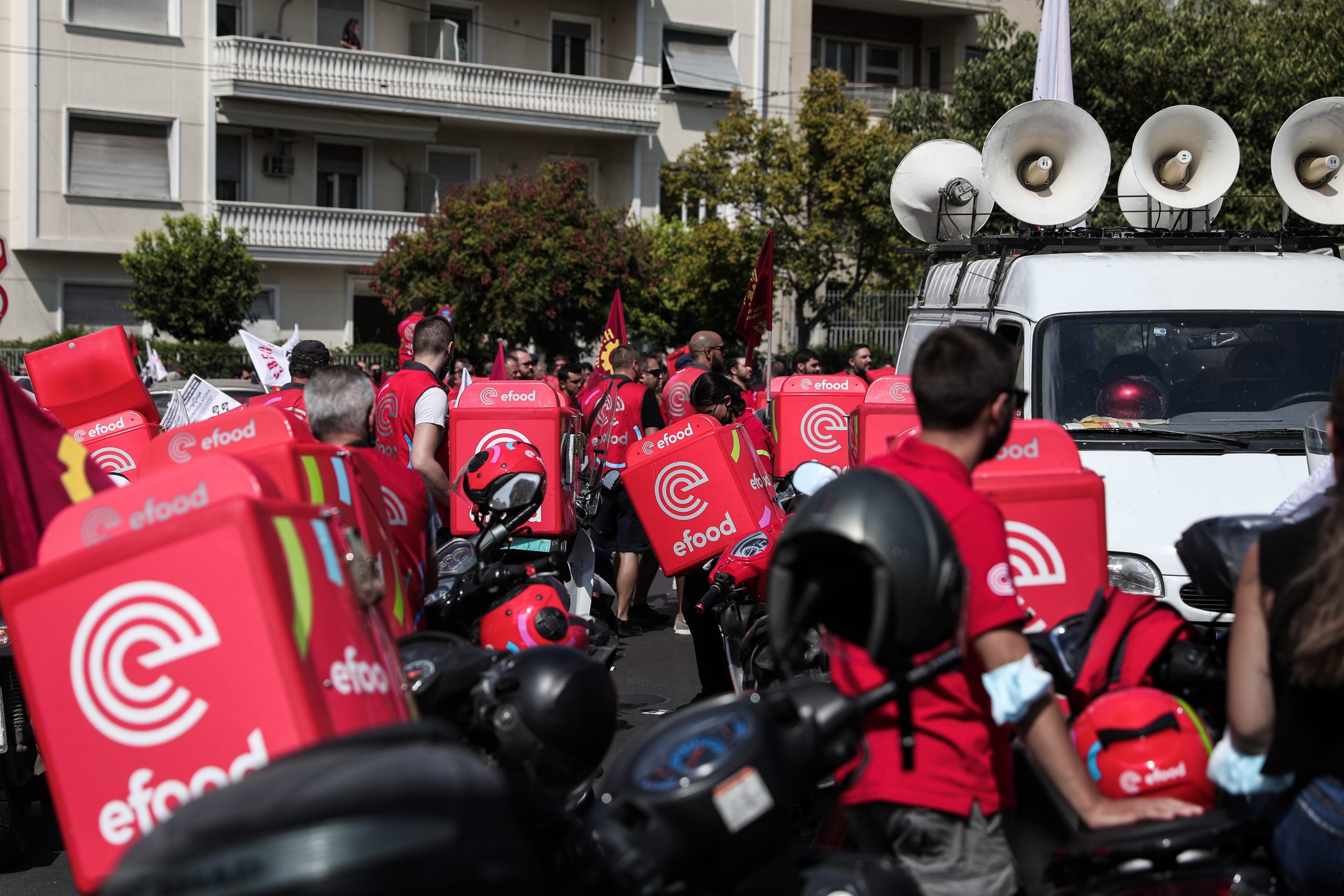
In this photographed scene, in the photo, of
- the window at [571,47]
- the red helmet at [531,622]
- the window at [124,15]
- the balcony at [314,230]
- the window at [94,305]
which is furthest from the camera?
the window at [571,47]

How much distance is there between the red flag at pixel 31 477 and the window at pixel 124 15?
92.3ft

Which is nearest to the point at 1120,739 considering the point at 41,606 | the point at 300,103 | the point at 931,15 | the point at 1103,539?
the point at 1103,539

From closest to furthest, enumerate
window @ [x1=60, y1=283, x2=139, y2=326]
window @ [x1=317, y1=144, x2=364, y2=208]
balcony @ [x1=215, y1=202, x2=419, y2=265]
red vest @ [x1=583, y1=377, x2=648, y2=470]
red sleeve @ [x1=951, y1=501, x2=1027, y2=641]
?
red sleeve @ [x1=951, y1=501, x2=1027, y2=641] < red vest @ [x1=583, y1=377, x2=648, y2=470] < window @ [x1=60, y1=283, x2=139, y2=326] < balcony @ [x1=215, y1=202, x2=419, y2=265] < window @ [x1=317, y1=144, x2=364, y2=208]

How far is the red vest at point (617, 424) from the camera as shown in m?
10.7

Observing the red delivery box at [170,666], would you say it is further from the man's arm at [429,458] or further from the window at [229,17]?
the window at [229,17]

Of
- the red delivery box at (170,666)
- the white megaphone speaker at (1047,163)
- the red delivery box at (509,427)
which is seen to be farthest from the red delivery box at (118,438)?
the white megaphone speaker at (1047,163)

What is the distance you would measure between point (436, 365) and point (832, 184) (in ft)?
67.3

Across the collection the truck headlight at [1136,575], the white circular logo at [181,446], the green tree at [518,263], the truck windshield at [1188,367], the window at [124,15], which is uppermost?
the window at [124,15]

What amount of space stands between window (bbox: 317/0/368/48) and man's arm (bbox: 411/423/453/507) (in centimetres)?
2690

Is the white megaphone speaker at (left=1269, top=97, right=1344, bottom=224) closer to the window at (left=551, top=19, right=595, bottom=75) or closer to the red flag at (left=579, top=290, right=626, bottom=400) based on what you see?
the red flag at (left=579, top=290, right=626, bottom=400)

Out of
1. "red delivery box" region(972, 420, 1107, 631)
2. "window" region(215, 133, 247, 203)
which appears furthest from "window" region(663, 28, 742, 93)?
"red delivery box" region(972, 420, 1107, 631)

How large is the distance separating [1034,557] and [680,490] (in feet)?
9.31

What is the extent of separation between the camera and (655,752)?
105 inches

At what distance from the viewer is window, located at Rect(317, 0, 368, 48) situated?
3159 centimetres
